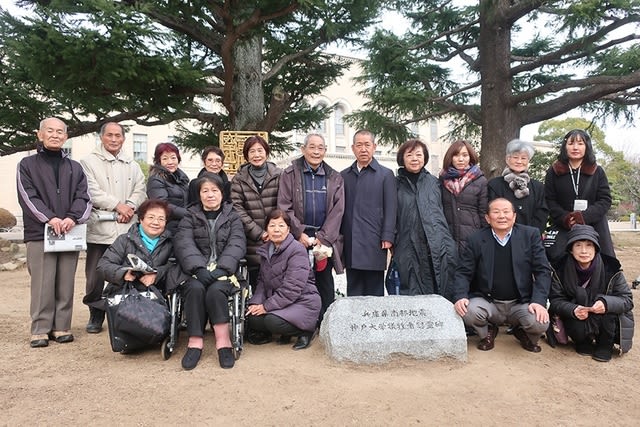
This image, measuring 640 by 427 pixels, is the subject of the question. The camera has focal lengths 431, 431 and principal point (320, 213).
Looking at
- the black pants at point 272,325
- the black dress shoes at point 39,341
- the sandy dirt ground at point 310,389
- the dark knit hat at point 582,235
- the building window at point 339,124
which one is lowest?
the sandy dirt ground at point 310,389

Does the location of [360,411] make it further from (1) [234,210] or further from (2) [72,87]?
(2) [72,87]

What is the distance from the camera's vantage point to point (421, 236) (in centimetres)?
373

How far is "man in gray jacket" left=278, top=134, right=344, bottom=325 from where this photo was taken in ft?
12.3

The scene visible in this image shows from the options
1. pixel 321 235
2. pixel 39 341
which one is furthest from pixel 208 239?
pixel 39 341

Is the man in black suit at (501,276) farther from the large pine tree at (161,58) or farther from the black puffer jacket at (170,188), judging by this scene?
the large pine tree at (161,58)

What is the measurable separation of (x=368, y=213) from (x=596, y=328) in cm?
201

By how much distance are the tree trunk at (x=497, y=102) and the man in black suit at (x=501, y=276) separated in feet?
17.8

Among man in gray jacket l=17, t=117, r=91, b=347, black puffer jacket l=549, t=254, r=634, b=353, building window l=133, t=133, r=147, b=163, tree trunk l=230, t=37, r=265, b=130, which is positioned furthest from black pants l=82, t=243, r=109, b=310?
building window l=133, t=133, r=147, b=163

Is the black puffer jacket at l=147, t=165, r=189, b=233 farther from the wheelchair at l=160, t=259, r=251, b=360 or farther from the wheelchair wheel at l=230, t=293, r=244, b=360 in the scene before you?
the wheelchair wheel at l=230, t=293, r=244, b=360

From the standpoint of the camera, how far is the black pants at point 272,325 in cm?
348

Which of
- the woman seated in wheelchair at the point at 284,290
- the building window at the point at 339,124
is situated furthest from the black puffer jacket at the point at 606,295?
the building window at the point at 339,124

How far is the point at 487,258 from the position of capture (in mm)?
3533

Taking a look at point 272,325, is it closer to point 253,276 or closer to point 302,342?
point 302,342

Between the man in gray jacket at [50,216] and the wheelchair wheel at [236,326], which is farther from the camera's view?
the man in gray jacket at [50,216]
